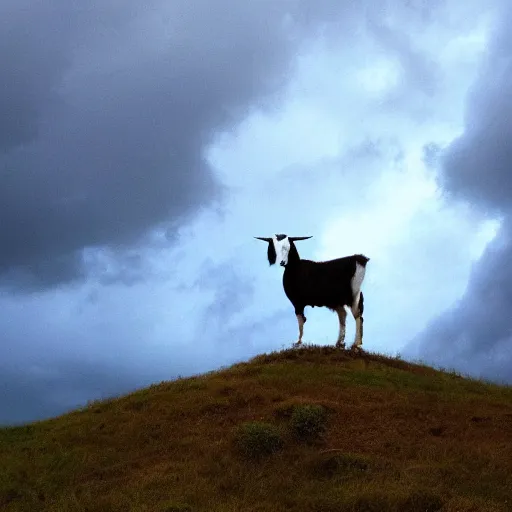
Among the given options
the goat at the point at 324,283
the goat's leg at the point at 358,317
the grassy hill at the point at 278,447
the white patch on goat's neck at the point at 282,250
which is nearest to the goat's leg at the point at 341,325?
the goat at the point at 324,283

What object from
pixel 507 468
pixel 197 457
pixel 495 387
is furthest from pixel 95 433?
pixel 495 387

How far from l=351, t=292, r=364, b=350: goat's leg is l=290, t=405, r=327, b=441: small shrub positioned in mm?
7218

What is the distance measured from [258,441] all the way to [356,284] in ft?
31.4

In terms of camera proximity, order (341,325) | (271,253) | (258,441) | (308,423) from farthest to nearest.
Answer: (341,325)
(271,253)
(308,423)
(258,441)

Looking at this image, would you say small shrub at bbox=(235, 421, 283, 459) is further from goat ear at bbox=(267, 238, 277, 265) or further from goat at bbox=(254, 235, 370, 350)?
goat ear at bbox=(267, 238, 277, 265)

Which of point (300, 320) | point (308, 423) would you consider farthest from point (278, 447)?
point (300, 320)

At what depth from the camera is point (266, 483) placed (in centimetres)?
1480

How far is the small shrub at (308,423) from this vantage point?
1738 cm

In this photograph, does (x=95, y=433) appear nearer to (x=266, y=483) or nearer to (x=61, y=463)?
(x=61, y=463)

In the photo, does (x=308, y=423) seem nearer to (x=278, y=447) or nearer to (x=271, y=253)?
(x=278, y=447)

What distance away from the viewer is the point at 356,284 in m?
25.0

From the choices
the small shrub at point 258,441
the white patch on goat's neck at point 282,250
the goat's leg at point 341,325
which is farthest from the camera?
the goat's leg at point 341,325

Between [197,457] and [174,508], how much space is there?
3.18 m

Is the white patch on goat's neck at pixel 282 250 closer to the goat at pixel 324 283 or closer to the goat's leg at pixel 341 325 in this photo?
the goat at pixel 324 283
